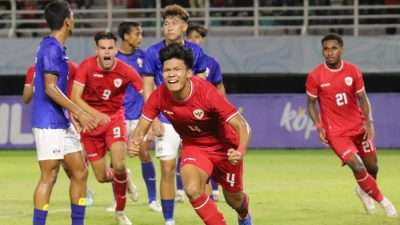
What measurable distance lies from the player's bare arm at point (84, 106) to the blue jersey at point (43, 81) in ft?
0.97

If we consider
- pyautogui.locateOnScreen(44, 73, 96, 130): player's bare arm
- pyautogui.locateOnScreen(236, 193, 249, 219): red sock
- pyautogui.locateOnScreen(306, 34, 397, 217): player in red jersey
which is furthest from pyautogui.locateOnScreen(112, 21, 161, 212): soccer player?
pyautogui.locateOnScreen(44, 73, 96, 130): player's bare arm

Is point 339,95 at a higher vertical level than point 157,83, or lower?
lower

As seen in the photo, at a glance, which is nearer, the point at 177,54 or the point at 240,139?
the point at 240,139

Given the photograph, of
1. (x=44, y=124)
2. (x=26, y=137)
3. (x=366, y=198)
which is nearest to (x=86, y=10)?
(x=26, y=137)

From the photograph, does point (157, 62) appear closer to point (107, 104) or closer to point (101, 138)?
point (107, 104)

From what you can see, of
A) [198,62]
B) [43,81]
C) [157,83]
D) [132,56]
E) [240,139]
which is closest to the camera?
[240,139]

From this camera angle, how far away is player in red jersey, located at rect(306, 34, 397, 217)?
13000 millimetres

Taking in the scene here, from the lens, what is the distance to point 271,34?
90.4 ft

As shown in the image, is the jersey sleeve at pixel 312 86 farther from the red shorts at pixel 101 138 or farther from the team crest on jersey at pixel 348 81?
the red shorts at pixel 101 138

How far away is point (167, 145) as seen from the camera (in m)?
11.6

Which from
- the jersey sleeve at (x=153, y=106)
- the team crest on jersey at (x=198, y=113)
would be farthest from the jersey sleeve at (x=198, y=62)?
the team crest on jersey at (x=198, y=113)

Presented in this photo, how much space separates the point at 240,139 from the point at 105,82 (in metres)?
3.32

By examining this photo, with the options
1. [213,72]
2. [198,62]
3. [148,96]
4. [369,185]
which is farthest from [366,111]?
[148,96]

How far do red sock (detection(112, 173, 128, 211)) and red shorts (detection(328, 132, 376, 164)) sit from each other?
8.66ft
